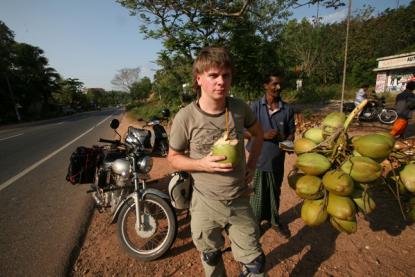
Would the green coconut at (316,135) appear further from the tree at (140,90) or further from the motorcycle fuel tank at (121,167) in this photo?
the tree at (140,90)

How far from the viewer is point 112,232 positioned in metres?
3.57

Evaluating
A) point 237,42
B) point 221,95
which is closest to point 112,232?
point 221,95

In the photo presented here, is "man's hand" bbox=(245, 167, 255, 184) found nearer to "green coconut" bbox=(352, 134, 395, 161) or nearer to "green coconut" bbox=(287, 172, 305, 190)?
"green coconut" bbox=(287, 172, 305, 190)

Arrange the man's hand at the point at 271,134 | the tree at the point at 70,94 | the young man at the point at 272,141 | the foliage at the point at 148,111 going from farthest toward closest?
the tree at the point at 70,94, the foliage at the point at 148,111, the young man at the point at 272,141, the man's hand at the point at 271,134

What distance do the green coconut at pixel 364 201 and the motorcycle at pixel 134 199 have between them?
207 cm

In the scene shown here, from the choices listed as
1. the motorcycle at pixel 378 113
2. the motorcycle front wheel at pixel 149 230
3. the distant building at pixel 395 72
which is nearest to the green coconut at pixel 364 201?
the motorcycle front wheel at pixel 149 230

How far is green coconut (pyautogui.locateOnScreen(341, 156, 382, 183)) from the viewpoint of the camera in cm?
113

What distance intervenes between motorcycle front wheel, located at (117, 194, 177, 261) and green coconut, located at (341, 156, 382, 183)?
216 cm

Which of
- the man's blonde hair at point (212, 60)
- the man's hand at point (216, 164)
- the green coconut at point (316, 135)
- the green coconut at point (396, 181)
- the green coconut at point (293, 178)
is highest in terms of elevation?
the man's blonde hair at point (212, 60)

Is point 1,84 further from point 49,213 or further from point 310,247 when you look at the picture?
point 310,247

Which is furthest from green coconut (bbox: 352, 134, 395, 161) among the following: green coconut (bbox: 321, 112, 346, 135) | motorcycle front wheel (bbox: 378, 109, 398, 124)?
motorcycle front wheel (bbox: 378, 109, 398, 124)

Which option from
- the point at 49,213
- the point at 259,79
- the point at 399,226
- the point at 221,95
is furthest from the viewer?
the point at 259,79

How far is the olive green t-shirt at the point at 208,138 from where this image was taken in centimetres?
173

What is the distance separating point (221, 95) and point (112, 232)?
9.34ft
